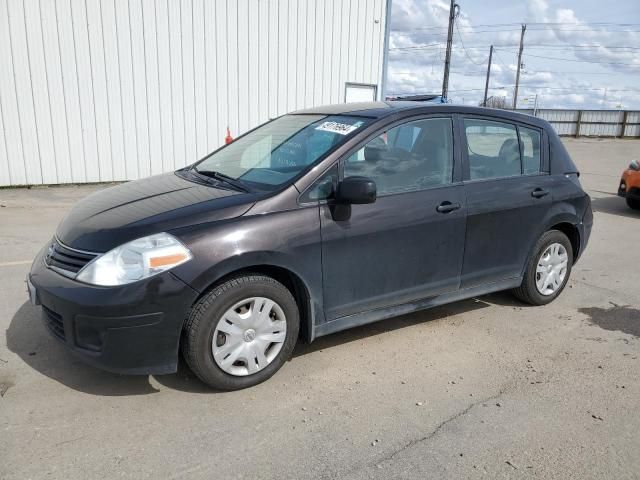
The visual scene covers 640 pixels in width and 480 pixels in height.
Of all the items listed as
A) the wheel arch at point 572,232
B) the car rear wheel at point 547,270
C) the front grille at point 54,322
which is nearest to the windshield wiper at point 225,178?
the front grille at point 54,322

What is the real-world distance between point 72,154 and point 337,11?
6909mm

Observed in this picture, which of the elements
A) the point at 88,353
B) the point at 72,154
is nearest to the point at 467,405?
the point at 88,353

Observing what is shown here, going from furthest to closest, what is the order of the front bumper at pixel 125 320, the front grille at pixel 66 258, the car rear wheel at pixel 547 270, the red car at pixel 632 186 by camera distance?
the red car at pixel 632 186 → the car rear wheel at pixel 547 270 → the front grille at pixel 66 258 → the front bumper at pixel 125 320

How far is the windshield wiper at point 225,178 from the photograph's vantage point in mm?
3509

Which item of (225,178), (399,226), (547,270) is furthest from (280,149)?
(547,270)

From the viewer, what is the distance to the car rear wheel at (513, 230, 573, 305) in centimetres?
458

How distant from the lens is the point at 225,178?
379 cm

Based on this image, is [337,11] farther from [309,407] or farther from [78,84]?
[309,407]

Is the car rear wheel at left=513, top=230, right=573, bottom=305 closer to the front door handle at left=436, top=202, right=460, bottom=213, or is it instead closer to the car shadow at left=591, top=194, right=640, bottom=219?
the front door handle at left=436, top=202, right=460, bottom=213

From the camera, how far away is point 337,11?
1291 cm

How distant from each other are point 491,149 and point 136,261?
112 inches

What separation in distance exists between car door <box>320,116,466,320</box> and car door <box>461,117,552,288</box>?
15 cm

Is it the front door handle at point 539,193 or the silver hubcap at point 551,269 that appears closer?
the front door handle at point 539,193

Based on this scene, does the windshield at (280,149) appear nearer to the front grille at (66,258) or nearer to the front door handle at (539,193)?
the front grille at (66,258)
